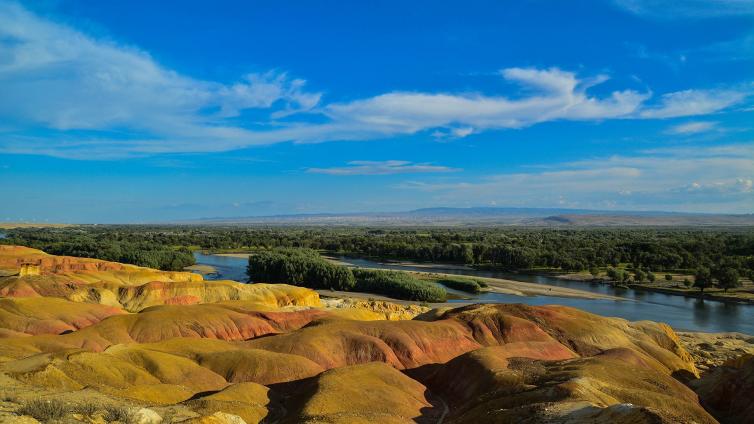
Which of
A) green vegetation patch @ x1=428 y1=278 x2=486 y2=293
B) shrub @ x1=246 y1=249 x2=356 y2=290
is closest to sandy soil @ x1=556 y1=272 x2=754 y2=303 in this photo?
green vegetation patch @ x1=428 y1=278 x2=486 y2=293

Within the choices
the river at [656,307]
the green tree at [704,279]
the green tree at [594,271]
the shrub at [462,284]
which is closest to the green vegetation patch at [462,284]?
the shrub at [462,284]

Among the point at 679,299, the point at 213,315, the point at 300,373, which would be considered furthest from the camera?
the point at 679,299

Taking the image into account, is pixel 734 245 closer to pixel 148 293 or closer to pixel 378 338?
pixel 378 338

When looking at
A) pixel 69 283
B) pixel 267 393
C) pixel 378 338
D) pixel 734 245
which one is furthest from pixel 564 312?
pixel 734 245

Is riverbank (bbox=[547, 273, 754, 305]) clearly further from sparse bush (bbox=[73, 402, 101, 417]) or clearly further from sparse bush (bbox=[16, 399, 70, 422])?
sparse bush (bbox=[16, 399, 70, 422])

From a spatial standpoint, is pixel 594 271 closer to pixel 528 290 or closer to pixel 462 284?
pixel 528 290

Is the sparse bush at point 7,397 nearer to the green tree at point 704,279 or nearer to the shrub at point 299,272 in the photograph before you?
the shrub at point 299,272
